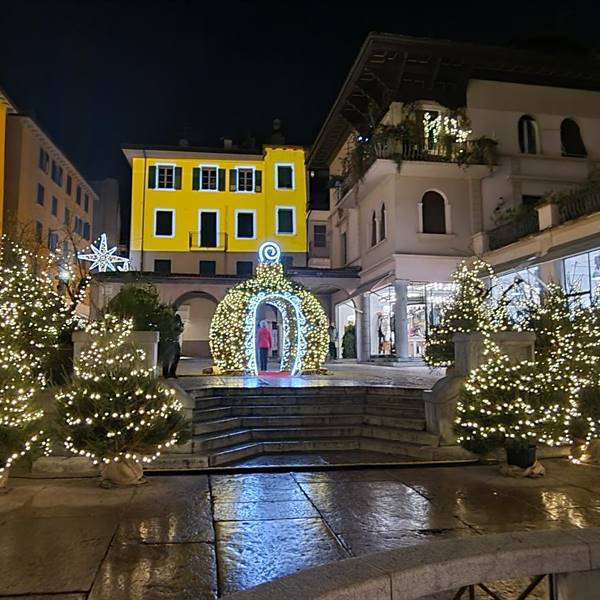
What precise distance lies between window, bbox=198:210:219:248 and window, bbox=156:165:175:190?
2.72m

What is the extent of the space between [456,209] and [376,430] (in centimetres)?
1477

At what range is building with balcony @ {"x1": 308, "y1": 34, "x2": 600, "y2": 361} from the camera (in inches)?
814

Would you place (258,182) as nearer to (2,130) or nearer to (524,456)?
(2,130)

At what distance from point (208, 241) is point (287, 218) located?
17.4ft

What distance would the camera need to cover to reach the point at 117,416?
6074 mm

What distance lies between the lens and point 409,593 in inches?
112

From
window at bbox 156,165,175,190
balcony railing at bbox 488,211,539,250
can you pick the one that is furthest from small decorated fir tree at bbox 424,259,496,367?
window at bbox 156,165,175,190

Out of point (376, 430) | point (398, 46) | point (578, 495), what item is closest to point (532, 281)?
point (398, 46)

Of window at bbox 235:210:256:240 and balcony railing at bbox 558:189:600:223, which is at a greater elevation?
window at bbox 235:210:256:240

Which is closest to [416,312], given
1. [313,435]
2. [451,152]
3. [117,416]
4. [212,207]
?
[451,152]

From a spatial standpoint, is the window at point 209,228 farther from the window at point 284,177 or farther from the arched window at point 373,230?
the arched window at point 373,230

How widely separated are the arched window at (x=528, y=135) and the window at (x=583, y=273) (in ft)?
23.4

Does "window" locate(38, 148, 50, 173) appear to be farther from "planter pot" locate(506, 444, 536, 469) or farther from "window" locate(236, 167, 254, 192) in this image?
"planter pot" locate(506, 444, 536, 469)

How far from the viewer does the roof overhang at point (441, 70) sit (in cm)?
2064
